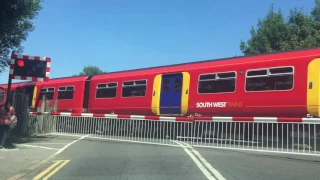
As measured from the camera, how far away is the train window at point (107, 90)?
20.1 m

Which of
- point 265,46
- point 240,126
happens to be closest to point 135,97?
point 240,126

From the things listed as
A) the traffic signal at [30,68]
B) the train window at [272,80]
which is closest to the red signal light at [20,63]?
the traffic signal at [30,68]

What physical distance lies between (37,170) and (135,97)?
1032cm

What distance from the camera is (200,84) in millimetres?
16203

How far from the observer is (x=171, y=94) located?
56.7 feet

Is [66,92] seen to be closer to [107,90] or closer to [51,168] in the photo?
[107,90]

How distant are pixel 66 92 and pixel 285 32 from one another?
15.1 m

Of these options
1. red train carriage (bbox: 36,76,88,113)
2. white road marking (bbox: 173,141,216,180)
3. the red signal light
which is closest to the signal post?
the red signal light

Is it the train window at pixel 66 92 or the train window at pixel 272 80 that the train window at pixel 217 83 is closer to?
the train window at pixel 272 80

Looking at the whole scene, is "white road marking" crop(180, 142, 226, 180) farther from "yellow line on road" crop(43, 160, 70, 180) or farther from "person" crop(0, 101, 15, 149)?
"person" crop(0, 101, 15, 149)

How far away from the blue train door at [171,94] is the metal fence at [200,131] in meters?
2.28

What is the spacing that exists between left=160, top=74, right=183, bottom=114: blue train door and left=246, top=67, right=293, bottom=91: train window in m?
3.54

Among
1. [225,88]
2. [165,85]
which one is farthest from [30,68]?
[225,88]

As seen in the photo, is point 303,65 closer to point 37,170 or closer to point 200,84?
point 200,84
